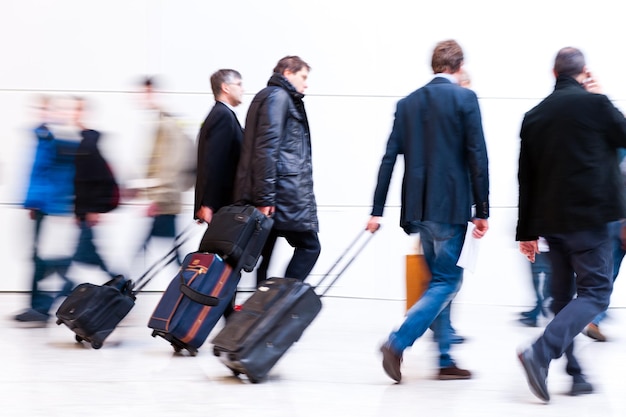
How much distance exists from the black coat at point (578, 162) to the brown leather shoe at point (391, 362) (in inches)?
39.0

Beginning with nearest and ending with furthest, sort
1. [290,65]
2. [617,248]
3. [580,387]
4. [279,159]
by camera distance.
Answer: [580,387], [279,159], [290,65], [617,248]

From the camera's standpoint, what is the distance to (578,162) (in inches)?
192

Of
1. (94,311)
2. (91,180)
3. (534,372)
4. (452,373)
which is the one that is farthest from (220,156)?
(534,372)

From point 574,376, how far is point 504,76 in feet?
15.8

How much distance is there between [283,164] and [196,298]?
0.98 metres

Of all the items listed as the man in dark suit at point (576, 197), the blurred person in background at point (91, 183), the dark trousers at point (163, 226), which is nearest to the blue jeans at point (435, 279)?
the man in dark suit at point (576, 197)

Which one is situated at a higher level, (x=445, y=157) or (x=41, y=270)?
(x=445, y=157)

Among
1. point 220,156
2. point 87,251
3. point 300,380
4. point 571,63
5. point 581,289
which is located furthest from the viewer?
point 87,251

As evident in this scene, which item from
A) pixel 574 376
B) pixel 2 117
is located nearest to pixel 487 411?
pixel 574 376

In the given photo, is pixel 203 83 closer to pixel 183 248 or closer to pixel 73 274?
pixel 183 248

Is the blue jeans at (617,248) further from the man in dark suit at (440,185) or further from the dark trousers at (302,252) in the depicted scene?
the dark trousers at (302,252)

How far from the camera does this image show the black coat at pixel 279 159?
19.7 feet

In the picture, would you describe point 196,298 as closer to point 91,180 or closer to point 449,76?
point 449,76

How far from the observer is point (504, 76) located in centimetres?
956
